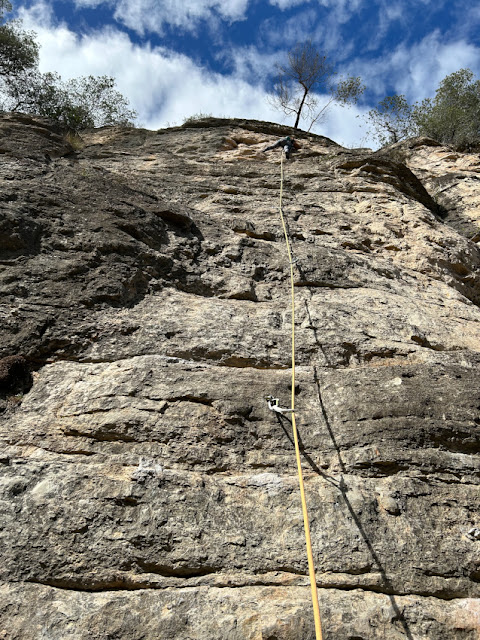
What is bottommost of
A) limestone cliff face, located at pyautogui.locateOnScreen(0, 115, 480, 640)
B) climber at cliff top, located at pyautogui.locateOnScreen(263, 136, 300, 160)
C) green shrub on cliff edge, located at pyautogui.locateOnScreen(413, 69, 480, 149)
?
limestone cliff face, located at pyautogui.locateOnScreen(0, 115, 480, 640)

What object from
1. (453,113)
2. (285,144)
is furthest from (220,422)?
(453,113)

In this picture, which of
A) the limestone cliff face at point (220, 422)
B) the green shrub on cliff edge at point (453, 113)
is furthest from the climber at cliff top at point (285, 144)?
the green shrub on cliff edge at point (453, 113)

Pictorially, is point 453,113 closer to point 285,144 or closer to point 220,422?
point 285,144

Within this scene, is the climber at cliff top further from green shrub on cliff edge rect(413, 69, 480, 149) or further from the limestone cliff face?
green shrub on cliff edge rect(413, 69, 480, 149)

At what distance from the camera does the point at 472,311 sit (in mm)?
5996

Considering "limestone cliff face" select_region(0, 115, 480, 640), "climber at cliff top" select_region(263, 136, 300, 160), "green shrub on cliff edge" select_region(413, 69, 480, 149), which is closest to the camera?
"limestone cliff face" select_region(0, 115, 480, 640)

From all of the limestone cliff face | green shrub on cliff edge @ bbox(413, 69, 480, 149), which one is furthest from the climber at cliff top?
green shrub on cliff edge @ bbox(413, 69, 480, 149)

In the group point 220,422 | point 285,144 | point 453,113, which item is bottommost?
point 220,422

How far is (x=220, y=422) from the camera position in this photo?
151 inches

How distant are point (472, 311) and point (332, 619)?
456cm

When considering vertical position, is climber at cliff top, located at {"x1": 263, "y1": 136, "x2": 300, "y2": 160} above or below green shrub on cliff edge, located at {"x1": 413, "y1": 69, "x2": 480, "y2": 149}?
below

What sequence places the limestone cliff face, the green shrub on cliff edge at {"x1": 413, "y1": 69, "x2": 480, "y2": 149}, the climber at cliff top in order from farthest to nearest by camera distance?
the green shrub on cliff edge at {"x1": 413, "y1": 69, "x2": 480, "y2": 149} < the climber at cliff top < the limestone cliff face

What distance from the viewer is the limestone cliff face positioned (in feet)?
9.31

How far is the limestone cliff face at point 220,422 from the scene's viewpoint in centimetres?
284
